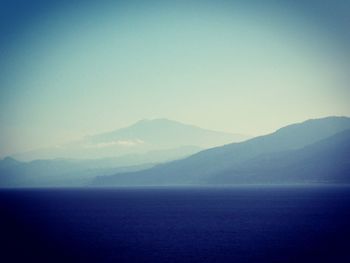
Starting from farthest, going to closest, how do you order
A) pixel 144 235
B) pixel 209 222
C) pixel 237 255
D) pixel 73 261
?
pixel 209 222
pixel 144 235
pixel 237 255
pixel 73 261

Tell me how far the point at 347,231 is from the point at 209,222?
141 ft

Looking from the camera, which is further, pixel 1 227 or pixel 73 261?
pixel 1 227

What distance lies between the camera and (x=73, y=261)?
78938 mm

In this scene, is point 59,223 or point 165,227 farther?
point 59,223

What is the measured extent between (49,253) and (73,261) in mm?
11148

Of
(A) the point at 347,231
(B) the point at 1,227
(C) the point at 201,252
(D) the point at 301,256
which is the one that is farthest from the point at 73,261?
(A) the point at 347,231

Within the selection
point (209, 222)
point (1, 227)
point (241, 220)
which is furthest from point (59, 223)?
point (241, 220)

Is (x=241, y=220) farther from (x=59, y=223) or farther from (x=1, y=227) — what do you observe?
(x=1, y=227)

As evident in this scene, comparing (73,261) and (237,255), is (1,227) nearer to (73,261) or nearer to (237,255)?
(73,261)

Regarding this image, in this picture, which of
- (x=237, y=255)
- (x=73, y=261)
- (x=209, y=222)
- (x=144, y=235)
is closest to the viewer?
(x=73, y=261)

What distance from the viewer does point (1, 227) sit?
131 metres

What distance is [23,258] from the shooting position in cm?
8231

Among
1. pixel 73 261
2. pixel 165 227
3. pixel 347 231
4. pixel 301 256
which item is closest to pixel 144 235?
pixel 165 227

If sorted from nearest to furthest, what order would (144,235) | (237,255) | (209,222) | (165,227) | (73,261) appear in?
(73,261), (237,255), (144,235), (165,227), (209,222)
